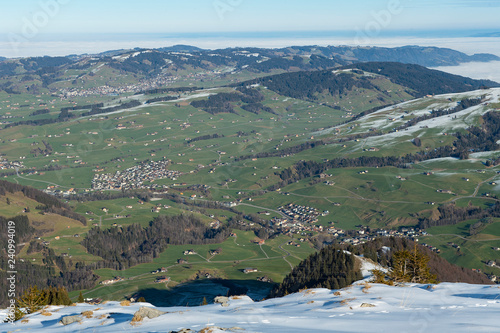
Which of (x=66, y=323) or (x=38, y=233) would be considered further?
(x=38, y=233)

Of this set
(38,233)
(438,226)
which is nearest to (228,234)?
(38,233)

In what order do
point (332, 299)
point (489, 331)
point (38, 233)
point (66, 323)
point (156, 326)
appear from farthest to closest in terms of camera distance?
1. point (38, 233)
2. point (332, 299)
3. point (66, 323)
4. point (156, 326)
5. point (489, 331)

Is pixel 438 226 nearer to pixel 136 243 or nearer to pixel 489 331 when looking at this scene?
pixel 136 243

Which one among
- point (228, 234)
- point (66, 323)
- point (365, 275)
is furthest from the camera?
point (228, 234)

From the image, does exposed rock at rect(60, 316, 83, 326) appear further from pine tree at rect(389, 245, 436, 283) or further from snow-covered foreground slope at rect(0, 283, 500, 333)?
pine tree at rect(389, 245, 436, 283)

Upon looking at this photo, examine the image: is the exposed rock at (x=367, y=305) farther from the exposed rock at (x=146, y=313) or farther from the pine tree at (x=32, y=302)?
the pine tree at (x=32, y=302)

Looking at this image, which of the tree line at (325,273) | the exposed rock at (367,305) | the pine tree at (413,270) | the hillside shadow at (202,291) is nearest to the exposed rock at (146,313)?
the exposed rock at (367,305)
